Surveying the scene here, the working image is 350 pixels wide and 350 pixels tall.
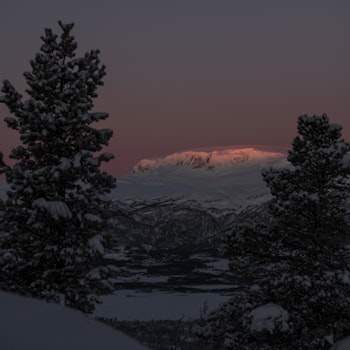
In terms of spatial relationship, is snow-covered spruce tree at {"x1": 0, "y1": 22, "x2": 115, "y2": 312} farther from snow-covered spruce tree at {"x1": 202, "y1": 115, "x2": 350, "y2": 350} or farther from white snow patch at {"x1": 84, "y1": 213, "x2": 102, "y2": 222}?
snow-covered spruce tree at {"x1": 202, "y1": 115, "x2": 350, "y2": 350}

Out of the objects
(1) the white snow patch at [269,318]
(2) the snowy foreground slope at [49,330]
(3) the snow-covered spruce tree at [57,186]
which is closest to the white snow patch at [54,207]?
(3) the snow-covered spruce tree at [57,186]

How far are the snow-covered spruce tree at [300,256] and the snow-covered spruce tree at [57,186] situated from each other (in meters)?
4.36

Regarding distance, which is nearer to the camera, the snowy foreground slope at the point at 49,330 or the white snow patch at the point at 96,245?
the snowy foreground slope at the point at 49,330

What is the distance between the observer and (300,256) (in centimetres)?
1625

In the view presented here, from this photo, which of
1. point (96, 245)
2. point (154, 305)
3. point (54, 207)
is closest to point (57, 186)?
point (54, 207)

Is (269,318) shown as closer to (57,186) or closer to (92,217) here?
(92,217)

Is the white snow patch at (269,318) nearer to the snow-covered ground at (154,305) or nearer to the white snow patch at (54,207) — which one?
the white snow patch at (54,207)

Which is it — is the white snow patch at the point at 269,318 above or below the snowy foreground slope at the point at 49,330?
below

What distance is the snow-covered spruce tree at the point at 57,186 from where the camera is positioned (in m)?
15.1

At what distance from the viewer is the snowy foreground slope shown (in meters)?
2.91

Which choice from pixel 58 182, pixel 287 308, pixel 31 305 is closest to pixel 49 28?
pixel 58 182

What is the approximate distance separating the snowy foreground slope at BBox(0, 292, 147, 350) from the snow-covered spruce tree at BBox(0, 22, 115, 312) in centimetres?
1111

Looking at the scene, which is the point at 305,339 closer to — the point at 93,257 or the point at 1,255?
the point at 93,257

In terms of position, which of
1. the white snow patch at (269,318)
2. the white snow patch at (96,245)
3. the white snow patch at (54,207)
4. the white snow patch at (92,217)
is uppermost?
the white snow patch at (54,207)
